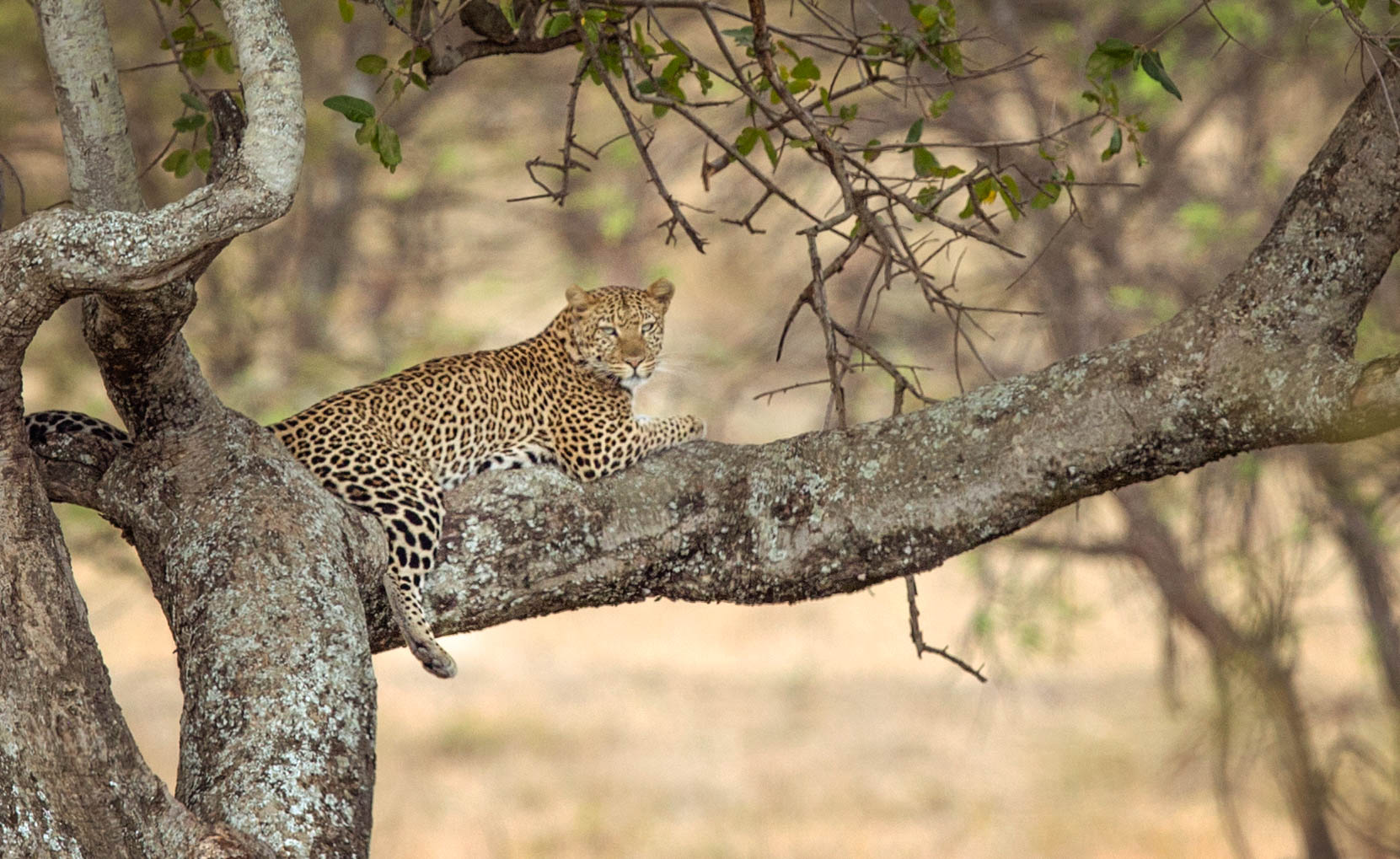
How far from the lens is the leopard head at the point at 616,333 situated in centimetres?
625

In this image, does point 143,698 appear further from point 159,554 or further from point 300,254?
point 159,554

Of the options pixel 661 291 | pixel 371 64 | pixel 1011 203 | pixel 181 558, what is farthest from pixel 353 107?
pixel 661 291

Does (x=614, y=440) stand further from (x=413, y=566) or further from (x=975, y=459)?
(x=975, y=459)

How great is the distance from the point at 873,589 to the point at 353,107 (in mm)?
4463

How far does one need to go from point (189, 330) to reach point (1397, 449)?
872 centimetres

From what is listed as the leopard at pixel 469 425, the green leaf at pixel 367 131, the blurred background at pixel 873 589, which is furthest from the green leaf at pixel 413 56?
the blurred background at pixel 873 589

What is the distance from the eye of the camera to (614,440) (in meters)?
5.89

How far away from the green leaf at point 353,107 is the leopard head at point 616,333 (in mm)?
2114

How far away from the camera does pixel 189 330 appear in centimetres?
1205

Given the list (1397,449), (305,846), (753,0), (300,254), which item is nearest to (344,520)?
(305,846)

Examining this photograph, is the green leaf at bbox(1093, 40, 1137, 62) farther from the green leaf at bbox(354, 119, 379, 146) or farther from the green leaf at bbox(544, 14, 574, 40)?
the green leaf at bbox(354, 119, 379, 146)

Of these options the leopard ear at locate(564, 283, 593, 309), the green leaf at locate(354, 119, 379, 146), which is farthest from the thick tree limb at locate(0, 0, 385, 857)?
the leopard ear at locate(564, 283, 593, 309)

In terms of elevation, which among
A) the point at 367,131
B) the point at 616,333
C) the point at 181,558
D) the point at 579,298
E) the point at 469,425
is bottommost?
the point at 181,558

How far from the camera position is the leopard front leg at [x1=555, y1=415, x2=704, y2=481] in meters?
5.79
